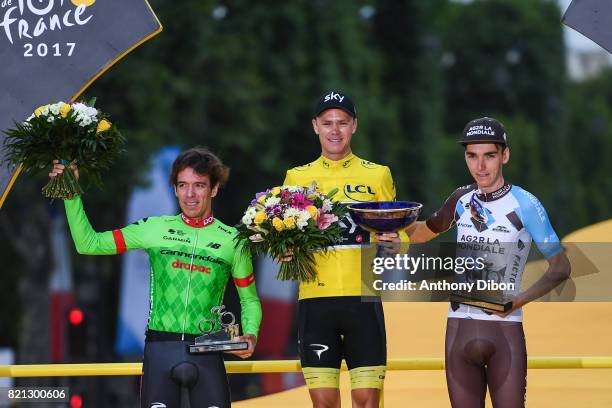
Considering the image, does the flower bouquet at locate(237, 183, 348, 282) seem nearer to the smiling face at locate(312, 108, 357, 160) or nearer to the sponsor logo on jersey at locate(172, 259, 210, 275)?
the sponsor logo on jersey at locate(172, 259, 210, 275)

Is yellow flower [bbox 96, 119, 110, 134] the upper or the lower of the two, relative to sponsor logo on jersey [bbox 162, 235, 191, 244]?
upper

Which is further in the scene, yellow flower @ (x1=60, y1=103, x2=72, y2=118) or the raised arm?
yellow flower @ (x1=60, y1=103, x2=72, y2=118)

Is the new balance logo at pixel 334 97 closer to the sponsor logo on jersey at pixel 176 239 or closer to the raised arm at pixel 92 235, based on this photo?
the sponsor logo on jersey at pixel 176 239

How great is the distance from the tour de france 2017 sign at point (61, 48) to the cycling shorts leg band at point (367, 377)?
2.71 m

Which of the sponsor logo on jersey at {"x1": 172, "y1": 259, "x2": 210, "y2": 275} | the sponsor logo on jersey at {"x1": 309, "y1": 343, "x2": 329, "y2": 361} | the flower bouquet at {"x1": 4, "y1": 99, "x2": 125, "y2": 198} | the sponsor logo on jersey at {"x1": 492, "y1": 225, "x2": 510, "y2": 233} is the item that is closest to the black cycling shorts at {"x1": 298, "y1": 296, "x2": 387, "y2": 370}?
the sponsor logo on jersey at {"x1": 309, "y1": 343, "x2": 329, "y2": 361}

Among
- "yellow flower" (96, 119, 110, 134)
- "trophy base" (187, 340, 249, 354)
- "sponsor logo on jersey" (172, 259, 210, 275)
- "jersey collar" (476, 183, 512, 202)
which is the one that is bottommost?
"trophy base" (187, 340, 249, 354)

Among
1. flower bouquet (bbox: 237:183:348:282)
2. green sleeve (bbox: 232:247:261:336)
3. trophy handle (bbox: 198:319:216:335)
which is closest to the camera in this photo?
flower bouquet (bbox: 237:183:348:282)

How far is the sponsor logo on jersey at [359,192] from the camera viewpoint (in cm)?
840

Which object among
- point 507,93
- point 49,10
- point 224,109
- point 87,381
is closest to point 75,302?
point 224,109

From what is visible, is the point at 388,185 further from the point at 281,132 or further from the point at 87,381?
the point at 281,132

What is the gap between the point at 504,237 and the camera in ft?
26.1

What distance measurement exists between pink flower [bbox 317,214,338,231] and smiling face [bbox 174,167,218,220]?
2.32 feet

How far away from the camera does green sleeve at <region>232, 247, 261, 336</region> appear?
8.15m

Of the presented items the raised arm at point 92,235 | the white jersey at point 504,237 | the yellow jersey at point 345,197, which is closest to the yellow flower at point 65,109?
the raised arm at point 92,235
